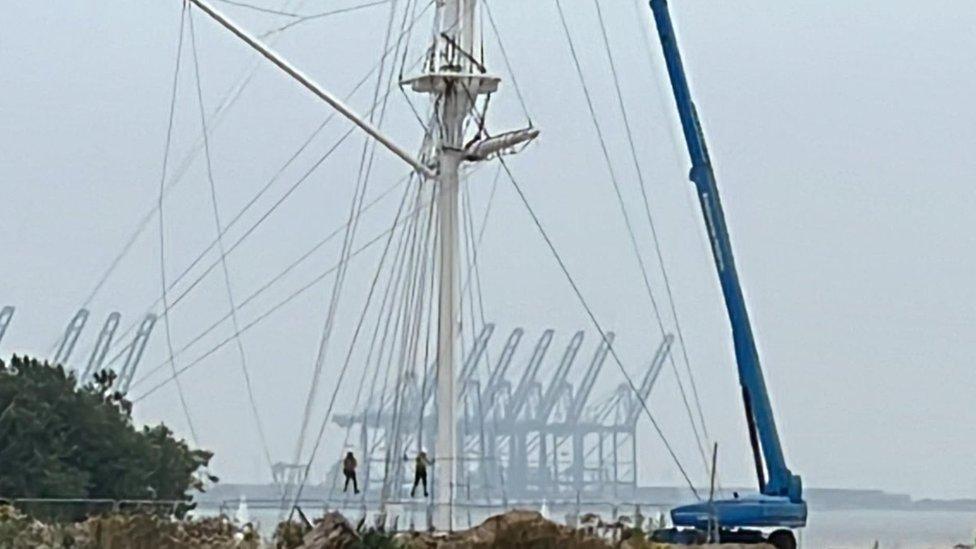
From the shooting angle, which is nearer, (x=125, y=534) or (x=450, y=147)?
(x=125, y=534)

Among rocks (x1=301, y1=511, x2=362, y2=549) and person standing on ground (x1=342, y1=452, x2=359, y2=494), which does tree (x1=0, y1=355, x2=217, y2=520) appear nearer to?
person standing on ground (x1=342, y1=452, x2=359, y2=494)

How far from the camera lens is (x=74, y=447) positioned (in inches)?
2429

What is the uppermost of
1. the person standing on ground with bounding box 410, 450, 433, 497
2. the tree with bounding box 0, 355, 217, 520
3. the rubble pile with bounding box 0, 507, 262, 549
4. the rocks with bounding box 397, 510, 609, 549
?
the tree with bounding box 0, 355, 217, 520

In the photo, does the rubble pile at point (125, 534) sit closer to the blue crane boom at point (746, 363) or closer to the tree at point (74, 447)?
the blue crane boom at point (746, 363)

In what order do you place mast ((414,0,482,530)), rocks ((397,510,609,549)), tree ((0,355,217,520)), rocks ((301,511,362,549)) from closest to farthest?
rocks ((397,510,609,549))
rocks ((301,511,362,549))
mast ((414,0,482,530))
tree ((0,355,217,520))

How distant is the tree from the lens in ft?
195

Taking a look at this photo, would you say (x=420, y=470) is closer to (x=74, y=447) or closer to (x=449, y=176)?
(x=449, y=176)

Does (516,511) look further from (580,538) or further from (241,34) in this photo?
(241,34)

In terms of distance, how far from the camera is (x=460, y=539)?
27297 mm

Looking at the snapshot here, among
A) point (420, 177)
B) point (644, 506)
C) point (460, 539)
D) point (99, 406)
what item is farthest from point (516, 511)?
point (99, 406)

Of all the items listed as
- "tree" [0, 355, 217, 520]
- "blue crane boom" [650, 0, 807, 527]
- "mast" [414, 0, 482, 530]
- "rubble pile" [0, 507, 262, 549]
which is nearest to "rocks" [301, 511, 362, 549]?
"rubble pile" [0, 507, 262, 549]

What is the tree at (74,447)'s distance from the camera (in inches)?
2336

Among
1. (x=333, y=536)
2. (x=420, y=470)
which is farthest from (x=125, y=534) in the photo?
(x=420, y=470)

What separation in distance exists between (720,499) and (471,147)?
26.0 ft
